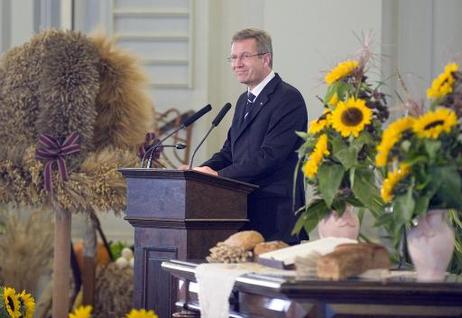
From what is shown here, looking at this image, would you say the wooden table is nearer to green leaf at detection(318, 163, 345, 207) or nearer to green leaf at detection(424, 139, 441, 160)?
green leaf at detection(424, 139, 441, 160)

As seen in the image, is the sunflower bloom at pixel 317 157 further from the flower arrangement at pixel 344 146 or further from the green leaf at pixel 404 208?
the green leaf at pixel 404 208

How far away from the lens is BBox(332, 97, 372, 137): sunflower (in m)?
3.35

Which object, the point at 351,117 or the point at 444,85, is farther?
the point at 351,117

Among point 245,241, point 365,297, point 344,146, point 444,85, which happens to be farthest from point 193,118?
point 365,297

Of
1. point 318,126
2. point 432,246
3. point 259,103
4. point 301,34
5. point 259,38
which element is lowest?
point 432,246

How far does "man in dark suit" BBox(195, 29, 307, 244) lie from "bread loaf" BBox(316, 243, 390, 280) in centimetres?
166

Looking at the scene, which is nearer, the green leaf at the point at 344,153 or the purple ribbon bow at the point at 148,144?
the green leaf at the point at 344,153

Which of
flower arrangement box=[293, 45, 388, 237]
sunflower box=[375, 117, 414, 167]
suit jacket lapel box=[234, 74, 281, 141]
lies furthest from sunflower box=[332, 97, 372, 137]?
suit jacket lapel box=[234, 74, 281, 141]

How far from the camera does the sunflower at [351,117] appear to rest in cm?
335

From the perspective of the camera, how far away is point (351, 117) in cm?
336

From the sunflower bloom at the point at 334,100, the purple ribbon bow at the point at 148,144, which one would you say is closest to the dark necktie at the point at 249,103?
the purple ribbon bow at the point at 148,144

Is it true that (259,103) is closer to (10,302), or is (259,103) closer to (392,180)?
(10,302)

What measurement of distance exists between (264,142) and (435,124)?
188 centimetres

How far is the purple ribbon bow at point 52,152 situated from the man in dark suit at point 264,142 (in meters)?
0.84
